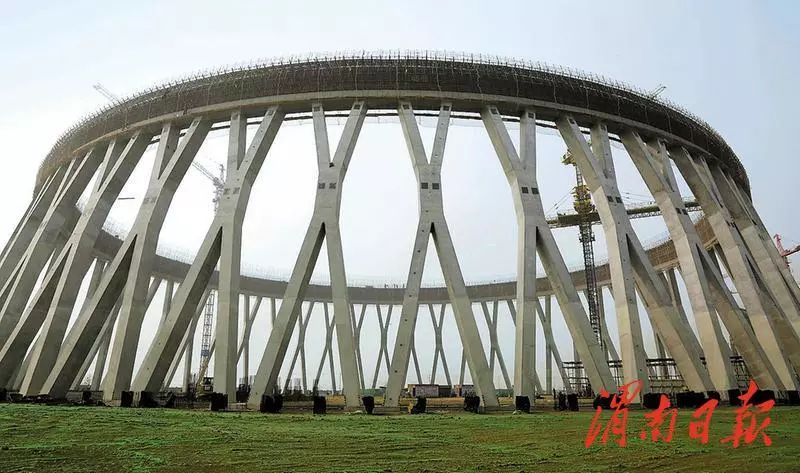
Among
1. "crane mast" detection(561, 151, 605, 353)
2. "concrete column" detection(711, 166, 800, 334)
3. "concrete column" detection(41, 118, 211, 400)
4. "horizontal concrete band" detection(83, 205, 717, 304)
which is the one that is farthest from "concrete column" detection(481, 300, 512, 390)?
"concrete column" detection(41, 118, 211, 400)

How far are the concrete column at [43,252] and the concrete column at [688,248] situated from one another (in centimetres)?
3627

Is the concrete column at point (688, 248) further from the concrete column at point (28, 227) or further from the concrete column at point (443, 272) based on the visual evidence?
the concrete column at point (28, 227)

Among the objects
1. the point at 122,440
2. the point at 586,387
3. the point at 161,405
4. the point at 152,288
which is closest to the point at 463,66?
the point at 161,405

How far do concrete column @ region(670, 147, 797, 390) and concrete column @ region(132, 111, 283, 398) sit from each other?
28304mm

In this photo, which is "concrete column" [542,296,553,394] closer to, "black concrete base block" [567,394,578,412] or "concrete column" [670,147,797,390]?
"concrete column" [670,147,797,390]

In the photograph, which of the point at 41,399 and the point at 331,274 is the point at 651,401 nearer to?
the point at 331,274

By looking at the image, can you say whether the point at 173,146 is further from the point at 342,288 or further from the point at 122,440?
the point at 122,440

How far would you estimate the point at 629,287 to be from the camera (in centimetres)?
2700

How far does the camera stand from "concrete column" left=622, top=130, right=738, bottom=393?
2766 cm

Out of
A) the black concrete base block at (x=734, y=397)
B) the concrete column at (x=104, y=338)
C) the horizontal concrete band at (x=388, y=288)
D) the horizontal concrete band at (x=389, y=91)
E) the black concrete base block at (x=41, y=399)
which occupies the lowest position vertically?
the black concrete base block at (x=734, y=397)

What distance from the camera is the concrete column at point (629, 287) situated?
85.3 feet

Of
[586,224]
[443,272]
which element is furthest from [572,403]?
[586,224]

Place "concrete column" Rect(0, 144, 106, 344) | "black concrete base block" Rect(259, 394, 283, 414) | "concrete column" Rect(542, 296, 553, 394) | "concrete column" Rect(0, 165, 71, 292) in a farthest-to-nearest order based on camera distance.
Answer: "concrete column" Rect(542, 296, 553, 394)
"concrete column" Rect(0, 165, 71, 292)
"concrete column" Rect(0, 144, 106, 344)
"black concrete base block" Rect(259, 394, 283, 414)

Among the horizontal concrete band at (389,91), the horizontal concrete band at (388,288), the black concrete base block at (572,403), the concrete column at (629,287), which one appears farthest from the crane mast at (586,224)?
the black concrete base block at (572,403)
